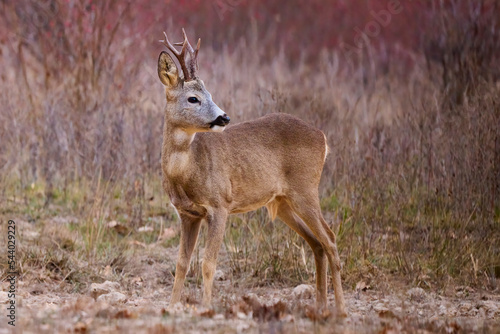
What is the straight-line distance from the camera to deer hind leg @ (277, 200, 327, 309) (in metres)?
6.95

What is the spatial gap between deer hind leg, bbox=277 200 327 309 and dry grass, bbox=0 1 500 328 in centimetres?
51

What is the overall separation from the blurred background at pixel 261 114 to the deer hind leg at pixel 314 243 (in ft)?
1.65

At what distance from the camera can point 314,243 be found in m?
7.10

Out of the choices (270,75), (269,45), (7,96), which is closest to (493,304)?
(7,96)

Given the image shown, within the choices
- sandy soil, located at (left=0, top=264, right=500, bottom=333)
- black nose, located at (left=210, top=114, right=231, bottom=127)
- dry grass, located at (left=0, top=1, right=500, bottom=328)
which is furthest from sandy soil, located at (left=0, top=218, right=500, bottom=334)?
black nose, located at (left=210, top=114, right=231, bottom=127)

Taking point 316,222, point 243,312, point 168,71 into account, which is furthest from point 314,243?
point 168,71

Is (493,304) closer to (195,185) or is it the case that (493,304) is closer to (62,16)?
(195,185)

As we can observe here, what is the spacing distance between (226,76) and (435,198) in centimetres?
426

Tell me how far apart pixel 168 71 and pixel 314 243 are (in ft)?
6.37

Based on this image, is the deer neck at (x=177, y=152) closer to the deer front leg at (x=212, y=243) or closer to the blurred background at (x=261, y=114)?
the deer front leg at (x=212, y=243)

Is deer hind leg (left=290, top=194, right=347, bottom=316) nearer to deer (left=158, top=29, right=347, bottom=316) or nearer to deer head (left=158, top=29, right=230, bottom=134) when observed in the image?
deer (left=158, top=29, right=347, bottom=316)

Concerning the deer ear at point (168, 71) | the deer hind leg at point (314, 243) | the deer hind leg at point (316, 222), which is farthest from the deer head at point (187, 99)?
the deer hind leg at point (314, 243)

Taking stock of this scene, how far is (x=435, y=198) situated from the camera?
8.03 meters

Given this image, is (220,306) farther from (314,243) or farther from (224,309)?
(314,243)
